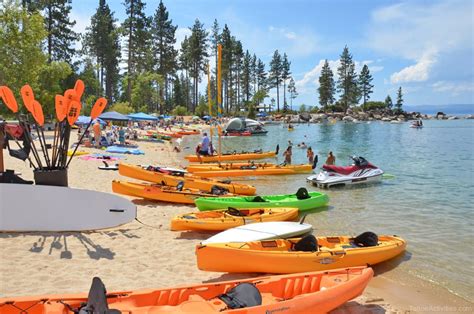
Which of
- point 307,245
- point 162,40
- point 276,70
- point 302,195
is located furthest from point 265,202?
point 276,70

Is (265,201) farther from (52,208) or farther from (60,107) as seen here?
(60,107)

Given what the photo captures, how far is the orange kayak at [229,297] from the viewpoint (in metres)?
4.48

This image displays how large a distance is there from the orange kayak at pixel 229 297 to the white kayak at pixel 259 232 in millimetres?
1845

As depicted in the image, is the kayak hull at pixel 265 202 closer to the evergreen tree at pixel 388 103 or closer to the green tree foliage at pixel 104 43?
the green tree foliage at pixel 104 43

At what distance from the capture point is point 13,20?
84.3ft

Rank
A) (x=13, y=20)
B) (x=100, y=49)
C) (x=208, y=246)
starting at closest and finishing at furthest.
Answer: (x=208, y=246) < (x=13, y=20) < (x=100, y=49)

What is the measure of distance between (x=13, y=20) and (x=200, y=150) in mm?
16030

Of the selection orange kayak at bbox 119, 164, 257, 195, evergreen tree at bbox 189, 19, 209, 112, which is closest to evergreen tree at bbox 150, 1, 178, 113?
evergreen tree at bbox 189, 19, 209, 112

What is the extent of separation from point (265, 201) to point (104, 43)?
162 feet

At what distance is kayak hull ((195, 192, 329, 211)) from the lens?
10.6 m

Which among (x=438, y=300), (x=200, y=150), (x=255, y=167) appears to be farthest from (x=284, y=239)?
(x=200, y=150)

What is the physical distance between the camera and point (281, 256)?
6773 millimetres

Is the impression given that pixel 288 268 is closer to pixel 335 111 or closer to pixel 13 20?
pixel 13 20

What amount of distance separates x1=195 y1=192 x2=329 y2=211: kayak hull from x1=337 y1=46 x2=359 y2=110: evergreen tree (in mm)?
87648
